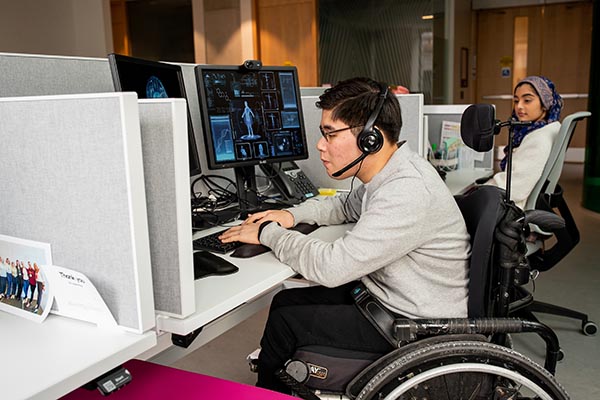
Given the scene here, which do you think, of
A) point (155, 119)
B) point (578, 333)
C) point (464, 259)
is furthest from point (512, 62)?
point (155, 119)

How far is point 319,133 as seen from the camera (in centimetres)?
241

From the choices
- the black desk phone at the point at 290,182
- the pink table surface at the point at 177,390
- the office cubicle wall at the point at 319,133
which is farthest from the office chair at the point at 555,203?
the pink table surface at the point at 177,390

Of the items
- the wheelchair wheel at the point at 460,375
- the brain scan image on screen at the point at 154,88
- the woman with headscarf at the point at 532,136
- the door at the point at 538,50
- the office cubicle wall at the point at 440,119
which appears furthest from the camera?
the door at the point at 538,50

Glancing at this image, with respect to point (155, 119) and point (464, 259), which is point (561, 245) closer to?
point (464, 259)

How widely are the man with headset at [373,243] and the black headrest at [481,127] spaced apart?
124 mm

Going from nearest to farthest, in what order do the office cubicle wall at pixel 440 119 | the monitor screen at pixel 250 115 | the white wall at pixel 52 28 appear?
1. the monitor screen at pixel 250 115
2. the office cubicle wall at pixel 440 119
3. the white wall at pixel 52 28

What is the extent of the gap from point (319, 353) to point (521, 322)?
459mm

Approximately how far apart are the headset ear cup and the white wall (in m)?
3.01

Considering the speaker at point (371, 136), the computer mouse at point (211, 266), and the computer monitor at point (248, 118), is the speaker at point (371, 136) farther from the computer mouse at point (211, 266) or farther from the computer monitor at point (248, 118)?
the computer monitor at point (248, 118)

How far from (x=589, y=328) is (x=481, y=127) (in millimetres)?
1688

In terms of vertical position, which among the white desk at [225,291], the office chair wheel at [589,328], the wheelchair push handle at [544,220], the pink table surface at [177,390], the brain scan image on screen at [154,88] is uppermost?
the brain scan image on screen at [154,88]

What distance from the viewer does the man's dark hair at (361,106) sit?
4.63 feet

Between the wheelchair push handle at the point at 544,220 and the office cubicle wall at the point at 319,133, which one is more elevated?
the office cubicle wall at the point at 319,133

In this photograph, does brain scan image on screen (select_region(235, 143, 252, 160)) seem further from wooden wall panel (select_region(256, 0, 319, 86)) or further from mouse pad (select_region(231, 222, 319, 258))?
wooden wall panel (select_region(256, 0, 319, 86))
